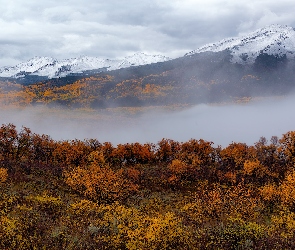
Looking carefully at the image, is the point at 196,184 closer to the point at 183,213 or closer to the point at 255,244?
the point at 183,213

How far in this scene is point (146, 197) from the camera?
87875 millimetres

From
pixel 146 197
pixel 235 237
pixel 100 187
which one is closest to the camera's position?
pixel 235 237

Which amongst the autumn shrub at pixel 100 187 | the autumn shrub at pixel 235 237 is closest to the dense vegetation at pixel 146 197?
the autumn shrub at pixel 235 237

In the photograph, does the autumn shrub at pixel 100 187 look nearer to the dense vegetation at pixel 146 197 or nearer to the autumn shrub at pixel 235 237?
the dense vegetation at pixel 146 197

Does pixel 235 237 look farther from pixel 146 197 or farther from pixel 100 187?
pixel 146 197

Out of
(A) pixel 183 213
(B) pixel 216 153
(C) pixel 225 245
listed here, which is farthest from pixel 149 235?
(B) pixel 216 153

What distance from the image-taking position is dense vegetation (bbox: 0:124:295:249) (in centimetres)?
4853

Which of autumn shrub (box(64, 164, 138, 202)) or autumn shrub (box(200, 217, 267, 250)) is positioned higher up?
autumn shrub (box(64, 164, 138, 202))

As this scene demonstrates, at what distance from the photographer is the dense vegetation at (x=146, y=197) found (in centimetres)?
4853

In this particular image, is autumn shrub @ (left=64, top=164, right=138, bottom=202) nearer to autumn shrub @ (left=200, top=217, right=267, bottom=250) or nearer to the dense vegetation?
the dense vegetation

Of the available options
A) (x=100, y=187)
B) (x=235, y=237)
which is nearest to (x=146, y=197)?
(x=100, y=187)

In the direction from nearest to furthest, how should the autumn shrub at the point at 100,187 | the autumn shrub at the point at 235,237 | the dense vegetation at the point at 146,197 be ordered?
the autumn shrub at the point at 235,237, the dense vegetation at the point at 146,197, the autumn shrub at the point at 100,187

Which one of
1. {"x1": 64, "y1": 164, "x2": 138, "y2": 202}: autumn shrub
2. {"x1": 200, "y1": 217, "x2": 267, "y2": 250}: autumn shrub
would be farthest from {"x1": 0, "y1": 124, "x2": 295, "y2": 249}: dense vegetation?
{"x1": 64, "y1": 164, "x2": 138, "y2": 202}: autumn shrub

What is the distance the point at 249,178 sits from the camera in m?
106
